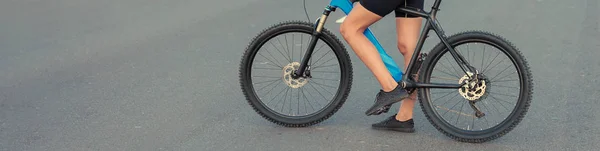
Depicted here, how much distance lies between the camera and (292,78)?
5598mm

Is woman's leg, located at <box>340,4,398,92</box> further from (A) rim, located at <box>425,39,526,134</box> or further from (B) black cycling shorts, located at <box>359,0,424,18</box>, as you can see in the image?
(A) rim, located at <box>425,39,526,134</box>

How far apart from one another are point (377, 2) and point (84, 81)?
10.2 feet

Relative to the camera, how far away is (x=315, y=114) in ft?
18.4

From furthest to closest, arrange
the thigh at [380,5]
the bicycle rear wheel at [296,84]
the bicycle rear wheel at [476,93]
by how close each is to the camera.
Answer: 1. the bicycle rear wheel at [296,84]
2. the thigh at [380,5]
3. the bicycle rear wheel at [476,93]

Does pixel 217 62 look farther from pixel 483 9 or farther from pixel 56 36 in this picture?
pixel 483 9

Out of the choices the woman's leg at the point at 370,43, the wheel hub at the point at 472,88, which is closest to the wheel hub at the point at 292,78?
the woman's leg at the point at 370,43

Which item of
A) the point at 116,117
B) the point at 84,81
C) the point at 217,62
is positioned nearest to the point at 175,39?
the point at 217,62

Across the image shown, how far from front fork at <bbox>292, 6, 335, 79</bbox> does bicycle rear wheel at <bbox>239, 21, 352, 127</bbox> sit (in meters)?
0.03

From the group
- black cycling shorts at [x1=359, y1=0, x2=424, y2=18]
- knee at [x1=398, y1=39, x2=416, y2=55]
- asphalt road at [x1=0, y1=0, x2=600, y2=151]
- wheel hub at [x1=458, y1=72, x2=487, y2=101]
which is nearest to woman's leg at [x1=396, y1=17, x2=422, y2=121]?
knee at [x1=398, y1=39, x2=416, y2=55]

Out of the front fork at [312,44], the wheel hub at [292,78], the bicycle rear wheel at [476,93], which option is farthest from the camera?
the wheel hub at [292,78]

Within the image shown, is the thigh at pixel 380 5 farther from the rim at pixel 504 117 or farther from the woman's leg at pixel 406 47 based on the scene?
the rim at pixel 504 117

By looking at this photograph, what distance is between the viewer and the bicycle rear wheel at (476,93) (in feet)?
16.3

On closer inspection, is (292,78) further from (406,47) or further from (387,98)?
(406,47)

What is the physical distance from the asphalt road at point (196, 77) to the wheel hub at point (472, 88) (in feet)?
1.00
